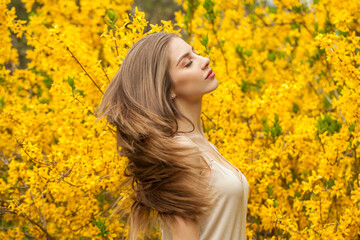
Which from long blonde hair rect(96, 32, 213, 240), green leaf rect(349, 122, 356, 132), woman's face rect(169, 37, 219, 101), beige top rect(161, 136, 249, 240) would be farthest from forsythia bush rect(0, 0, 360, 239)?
beige top rect(161, 136, 249, 240)

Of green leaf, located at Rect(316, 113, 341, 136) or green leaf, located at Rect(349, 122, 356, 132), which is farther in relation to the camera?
green leaf, located at Rect(316, 113, 341, 136)

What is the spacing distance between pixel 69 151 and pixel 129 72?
1210mm

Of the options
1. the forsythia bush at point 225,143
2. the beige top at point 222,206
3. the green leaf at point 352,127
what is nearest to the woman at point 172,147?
the beige top at point 222,206

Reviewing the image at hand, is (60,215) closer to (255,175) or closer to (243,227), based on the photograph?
(255,175)

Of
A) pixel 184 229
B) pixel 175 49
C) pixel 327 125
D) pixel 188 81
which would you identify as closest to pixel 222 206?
pixel 184 229

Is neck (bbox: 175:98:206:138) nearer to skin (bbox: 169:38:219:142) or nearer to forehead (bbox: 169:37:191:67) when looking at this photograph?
skin (bbox: 169:38:219:142)

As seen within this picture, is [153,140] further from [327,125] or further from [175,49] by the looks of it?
[327,125]

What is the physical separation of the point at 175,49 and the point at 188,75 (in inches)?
5.2

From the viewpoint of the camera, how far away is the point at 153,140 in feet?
5.87

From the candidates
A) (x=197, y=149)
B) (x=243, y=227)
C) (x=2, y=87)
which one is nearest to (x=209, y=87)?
(x=197, y=149)

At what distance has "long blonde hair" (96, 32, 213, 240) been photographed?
175cm

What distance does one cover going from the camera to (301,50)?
459cm

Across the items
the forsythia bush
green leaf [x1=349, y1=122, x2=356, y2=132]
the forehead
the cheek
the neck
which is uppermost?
the forehead

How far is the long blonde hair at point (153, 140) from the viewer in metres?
1.75
